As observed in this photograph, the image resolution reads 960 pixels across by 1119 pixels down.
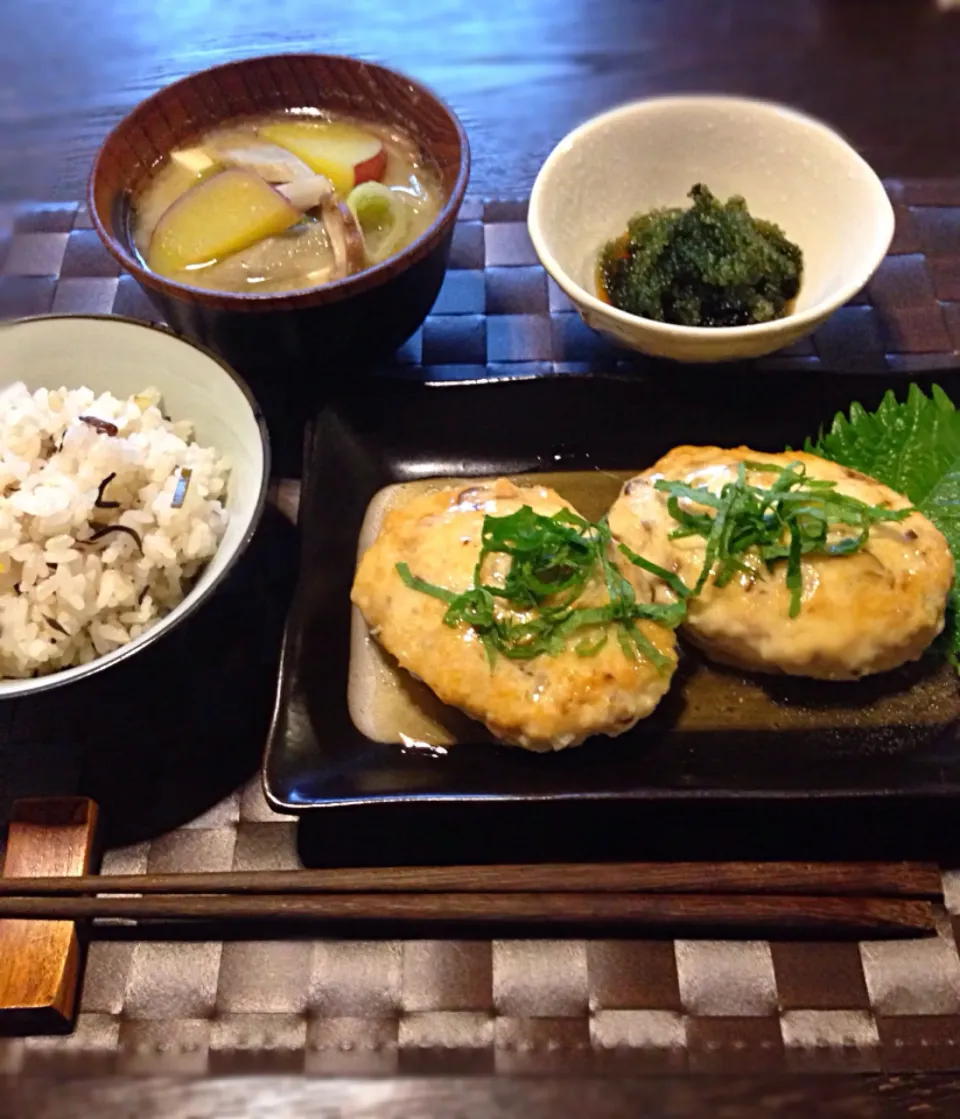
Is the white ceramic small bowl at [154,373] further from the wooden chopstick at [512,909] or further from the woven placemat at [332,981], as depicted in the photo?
the wooden chopstick at [512,909]

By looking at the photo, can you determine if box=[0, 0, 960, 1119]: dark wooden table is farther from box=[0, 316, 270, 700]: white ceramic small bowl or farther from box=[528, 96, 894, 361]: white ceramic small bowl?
box=[0, 316, 270, 700]: white ceramic small bowl

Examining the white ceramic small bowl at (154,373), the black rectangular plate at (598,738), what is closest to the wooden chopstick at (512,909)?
the black rectangular plate at (598,738)

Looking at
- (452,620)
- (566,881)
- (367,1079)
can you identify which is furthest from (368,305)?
(367,1079)

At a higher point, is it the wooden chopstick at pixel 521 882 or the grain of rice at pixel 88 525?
the grain of rice at pixel 88 525

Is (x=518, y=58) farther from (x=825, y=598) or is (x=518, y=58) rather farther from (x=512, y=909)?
(x=512, y=909)

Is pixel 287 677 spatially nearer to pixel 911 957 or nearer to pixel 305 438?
pixel 305 438

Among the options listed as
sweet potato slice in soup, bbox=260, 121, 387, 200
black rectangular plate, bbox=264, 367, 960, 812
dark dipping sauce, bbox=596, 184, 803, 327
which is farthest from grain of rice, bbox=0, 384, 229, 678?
dark dipping sauce, bbox=596, 184, 803, 327
